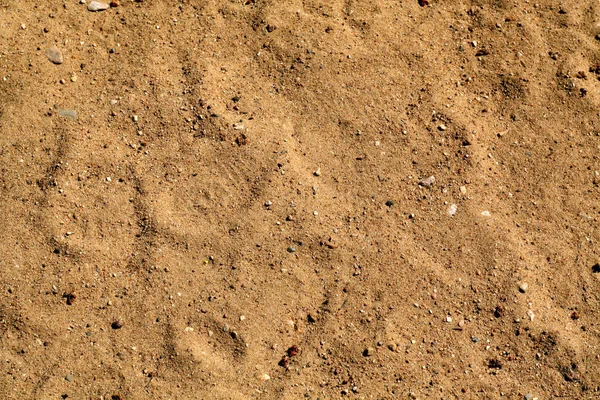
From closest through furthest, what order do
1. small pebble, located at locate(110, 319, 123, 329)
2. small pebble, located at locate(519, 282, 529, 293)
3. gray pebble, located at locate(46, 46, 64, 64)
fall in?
small pebble, located at locate(110, 319, 123, 329) < small pebble, located at locate(519, 282, 529, 293) < gray pebble, located at locate(46, 46, 64, 64)

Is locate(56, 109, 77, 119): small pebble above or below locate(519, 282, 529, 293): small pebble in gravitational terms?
above

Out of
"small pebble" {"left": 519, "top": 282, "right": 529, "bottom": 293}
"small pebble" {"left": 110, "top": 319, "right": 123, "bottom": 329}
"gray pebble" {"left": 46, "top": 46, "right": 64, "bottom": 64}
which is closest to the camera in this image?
"small pebble" {"left": 110, "top": 319, "right": 123, "bottom": 329}

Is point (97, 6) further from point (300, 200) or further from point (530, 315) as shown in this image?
point (530, 315)

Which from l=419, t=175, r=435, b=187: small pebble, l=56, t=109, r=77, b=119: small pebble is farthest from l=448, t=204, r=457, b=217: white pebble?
l=56, t=109, r=77, b=119: small pebble

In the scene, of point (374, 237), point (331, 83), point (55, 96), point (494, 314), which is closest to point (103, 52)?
point (55, 96)

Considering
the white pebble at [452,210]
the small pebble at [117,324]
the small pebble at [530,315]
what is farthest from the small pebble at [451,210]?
the small pebble at [117,324]

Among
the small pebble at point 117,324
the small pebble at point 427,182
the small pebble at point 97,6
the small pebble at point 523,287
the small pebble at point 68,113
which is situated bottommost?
the small pebble at point 117,324

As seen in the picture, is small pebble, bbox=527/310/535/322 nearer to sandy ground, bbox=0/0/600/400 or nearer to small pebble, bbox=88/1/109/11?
sandy ground, bbox=0/0/600/400

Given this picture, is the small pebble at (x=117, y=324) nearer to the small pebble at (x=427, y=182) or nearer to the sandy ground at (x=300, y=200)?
the sandy ground at (x=300, y=200)
